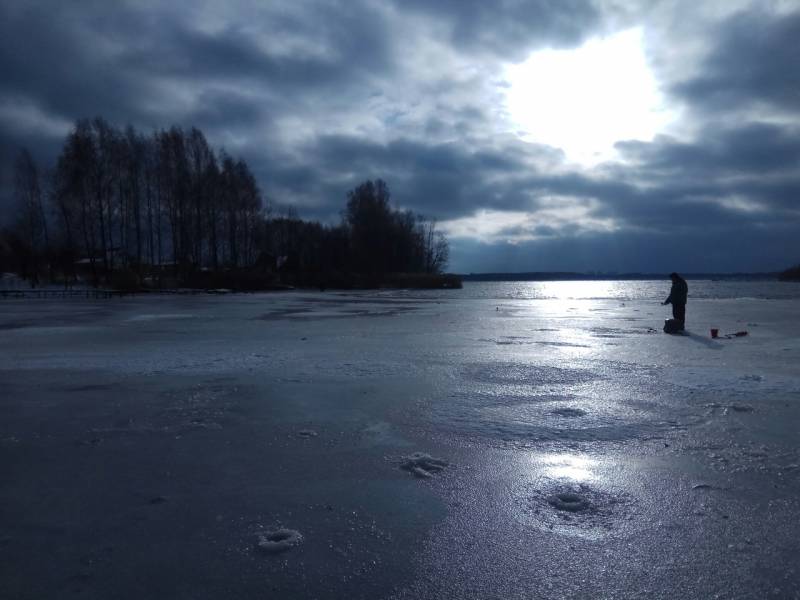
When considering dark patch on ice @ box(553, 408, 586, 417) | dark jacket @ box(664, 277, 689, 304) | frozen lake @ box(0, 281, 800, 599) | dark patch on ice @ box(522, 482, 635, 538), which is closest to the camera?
frozen lake @ box(0, 281, 800, 599)

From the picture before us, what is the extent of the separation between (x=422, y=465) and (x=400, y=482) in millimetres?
337

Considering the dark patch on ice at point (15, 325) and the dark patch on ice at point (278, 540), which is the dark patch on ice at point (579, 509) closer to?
the dark patch on ice at point (278, 540)

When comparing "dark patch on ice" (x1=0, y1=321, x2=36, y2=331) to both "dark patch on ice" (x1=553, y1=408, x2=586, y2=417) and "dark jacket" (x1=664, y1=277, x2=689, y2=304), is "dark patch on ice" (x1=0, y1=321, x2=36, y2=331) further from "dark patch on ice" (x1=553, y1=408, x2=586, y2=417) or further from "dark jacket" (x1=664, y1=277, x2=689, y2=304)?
"dark jacket" (x1=664, y1=277, x2=689, y2=304)

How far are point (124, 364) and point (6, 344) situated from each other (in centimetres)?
444

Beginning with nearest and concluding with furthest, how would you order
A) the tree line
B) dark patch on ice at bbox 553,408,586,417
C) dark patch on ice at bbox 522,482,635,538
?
dark patch on ice at bbox 522,482,635,538, dark patch on ice at bbox 553,408,586,417, the tree line

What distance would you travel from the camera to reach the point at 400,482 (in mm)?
3354

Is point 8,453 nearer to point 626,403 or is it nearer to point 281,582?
point 281,582

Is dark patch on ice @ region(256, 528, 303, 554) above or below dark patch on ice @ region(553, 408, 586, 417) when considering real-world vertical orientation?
below

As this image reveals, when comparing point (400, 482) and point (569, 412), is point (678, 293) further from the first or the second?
point (400, 482)

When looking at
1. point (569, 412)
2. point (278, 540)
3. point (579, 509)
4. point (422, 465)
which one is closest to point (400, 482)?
point (422, 465)

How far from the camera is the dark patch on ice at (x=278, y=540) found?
8.27 feet

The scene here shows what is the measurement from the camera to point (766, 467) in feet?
11.6

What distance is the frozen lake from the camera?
7.56 ft

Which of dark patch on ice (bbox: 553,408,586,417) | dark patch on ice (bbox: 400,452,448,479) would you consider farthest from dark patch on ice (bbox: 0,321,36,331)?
dark patch on ice (bbox: 553,408,586,417)
